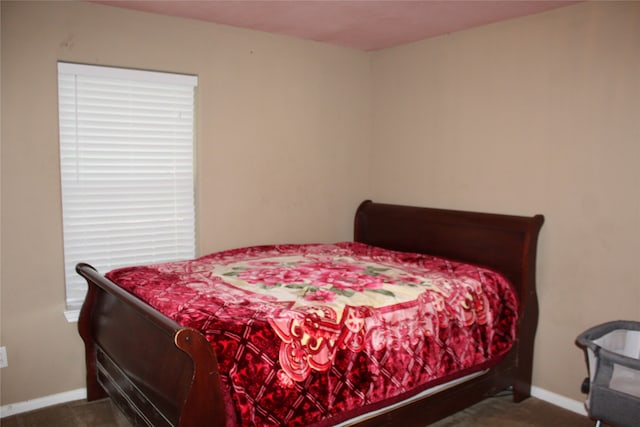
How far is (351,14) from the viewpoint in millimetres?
3139

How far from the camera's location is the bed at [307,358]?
1825mm

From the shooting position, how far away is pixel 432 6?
2.96 m

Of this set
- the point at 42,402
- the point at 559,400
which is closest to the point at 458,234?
the point at 559,400

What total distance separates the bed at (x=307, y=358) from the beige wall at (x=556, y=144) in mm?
146

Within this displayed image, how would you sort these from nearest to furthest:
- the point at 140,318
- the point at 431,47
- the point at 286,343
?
the point at 286,343, the point at 140,318, the point at 431,47

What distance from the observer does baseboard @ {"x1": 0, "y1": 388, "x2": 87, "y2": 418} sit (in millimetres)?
2895

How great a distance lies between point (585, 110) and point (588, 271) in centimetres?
91

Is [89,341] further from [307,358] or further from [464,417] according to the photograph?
[464,417]

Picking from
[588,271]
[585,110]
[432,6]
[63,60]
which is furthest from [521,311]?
[63,60]

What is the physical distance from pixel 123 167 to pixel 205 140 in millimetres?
558

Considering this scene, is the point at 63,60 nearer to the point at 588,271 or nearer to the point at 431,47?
the point at 431,47

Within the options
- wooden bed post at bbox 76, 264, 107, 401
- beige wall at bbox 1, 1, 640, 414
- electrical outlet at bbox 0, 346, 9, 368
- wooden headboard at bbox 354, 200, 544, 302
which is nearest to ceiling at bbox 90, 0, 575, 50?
beige wall at bbox 1, 1, 640, 414

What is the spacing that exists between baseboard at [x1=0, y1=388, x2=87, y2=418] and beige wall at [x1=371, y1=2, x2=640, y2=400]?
103 inches

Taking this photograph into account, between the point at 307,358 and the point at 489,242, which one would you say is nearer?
the point at 307,358
